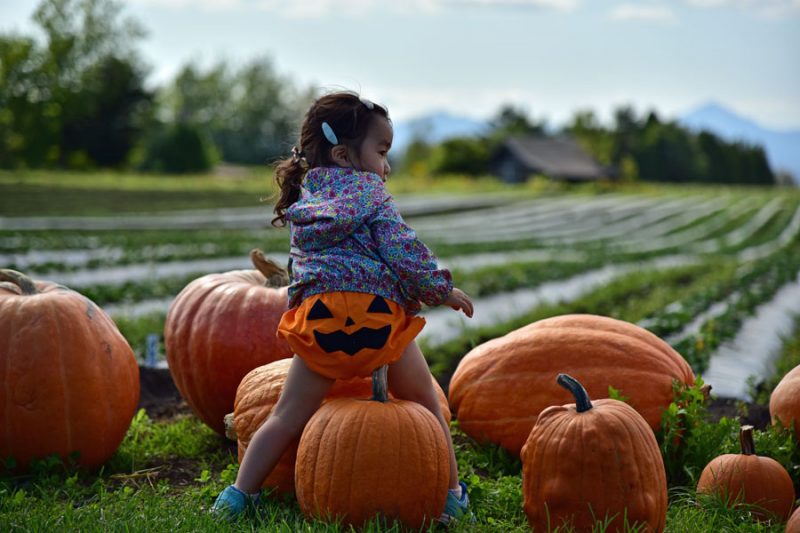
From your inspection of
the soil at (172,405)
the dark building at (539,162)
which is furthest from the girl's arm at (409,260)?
the dark building at (539,162)

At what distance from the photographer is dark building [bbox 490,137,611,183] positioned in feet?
200

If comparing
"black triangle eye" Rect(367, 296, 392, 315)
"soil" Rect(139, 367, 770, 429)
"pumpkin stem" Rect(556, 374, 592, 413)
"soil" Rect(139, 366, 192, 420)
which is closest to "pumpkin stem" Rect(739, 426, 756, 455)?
"pumpkin stem" Rect(556, 374, 592, 413)

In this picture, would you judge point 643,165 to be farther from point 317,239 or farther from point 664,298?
point 317,239

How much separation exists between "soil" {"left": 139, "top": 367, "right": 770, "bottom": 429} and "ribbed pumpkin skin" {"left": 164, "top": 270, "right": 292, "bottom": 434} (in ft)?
1.69

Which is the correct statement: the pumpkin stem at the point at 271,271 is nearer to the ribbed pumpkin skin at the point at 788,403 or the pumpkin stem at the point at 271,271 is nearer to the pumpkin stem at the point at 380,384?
the pumpkin stem at the point at 380,384

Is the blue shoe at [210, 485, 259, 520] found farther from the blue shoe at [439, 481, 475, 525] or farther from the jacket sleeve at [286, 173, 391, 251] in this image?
the jacket sleeve at [286, 173, 391, 251]

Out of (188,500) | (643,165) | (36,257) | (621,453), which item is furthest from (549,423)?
(643,165)

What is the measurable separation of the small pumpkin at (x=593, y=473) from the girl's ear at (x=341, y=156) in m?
1.05

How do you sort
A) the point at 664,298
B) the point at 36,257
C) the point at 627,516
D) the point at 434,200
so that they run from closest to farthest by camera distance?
the point at 627,516
the point at 664,298
the point at 36,257
the point at 434,200

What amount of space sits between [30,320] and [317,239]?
1.31 metres

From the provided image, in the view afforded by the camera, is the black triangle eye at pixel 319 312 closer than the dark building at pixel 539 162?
Yes

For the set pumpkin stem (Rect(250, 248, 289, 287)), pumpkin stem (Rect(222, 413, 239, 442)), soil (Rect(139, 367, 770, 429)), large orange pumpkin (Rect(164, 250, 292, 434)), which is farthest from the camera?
soil (Rect(139, 367, 770, 429))

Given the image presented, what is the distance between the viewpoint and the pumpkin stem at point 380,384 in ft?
9.65

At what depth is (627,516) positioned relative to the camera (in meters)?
2.71
